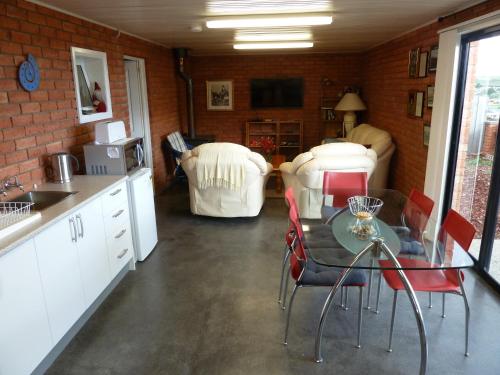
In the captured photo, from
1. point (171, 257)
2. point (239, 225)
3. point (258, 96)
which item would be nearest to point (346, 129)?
point (258, 96)

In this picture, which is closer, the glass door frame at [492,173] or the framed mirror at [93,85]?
the glass door frame at [492,173]

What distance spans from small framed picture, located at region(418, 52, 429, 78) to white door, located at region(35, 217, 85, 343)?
3912 millimetres

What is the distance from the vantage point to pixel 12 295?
6.31 feet

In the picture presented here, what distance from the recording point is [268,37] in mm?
5332

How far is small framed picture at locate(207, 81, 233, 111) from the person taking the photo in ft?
25.4

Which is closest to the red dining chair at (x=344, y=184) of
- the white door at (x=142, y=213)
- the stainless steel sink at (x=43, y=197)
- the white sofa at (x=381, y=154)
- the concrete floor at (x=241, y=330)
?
the concrete floor at (x=241, y=330)

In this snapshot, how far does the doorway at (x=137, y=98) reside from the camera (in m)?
5.31

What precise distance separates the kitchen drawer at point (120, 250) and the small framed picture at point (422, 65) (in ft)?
11.8

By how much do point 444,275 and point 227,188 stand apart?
8.53 ft

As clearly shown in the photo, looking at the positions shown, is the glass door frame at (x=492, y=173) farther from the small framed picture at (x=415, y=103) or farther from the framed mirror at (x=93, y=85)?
the framed mirror at (x=93, y=85)

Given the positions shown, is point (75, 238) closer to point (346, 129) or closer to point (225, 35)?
point (225, 35)

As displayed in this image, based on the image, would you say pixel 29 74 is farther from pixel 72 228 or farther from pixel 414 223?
pixel 414 223

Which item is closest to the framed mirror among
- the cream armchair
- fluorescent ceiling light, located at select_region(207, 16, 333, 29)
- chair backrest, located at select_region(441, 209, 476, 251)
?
fluorescent ceiling light, located at select_region(207, 16, 333, 29)

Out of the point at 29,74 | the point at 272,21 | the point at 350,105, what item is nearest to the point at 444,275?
the point at 272,21
